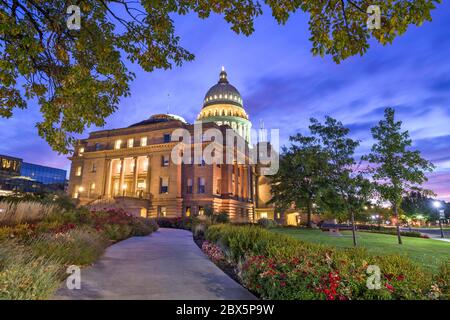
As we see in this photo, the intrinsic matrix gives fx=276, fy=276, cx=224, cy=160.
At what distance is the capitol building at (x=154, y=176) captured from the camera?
53.7 m

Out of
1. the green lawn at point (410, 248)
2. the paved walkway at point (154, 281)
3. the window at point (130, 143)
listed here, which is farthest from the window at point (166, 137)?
the paved walkway at point (154, 281)

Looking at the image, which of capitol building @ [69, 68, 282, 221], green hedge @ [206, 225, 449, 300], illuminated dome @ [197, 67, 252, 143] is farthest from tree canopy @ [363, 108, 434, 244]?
illuminated dome @ [197, 67, 252, 143]

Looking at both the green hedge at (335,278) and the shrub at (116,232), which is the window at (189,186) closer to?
the shrub at (116,232)

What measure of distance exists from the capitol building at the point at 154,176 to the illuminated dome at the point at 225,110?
79.1 ft

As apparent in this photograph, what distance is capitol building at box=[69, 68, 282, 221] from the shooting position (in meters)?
53.7

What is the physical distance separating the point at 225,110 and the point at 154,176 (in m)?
47.1

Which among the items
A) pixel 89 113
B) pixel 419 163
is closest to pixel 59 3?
pixel 89 113

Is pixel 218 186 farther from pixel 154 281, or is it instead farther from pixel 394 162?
pixel 154 281

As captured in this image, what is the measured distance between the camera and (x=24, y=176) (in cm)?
11319

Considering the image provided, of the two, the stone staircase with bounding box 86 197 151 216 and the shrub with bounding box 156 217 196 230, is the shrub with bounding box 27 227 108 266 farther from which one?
the stone staircase with bounding box 86 197 151 216

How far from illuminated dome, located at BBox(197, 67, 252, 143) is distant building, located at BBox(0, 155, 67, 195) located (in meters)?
52.1

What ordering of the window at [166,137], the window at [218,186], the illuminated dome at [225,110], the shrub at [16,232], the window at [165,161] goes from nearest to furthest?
1. the shrub at [16,232]
2. the window at [165,161]
3. the window at [218,186]
4. the window at [166,137]
5. the illuminated dome at [225,110]

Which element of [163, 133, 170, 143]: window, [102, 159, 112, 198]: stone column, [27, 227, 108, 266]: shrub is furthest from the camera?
[102, 159, 112, 198]: stone column

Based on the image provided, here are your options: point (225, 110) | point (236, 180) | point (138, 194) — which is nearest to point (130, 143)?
→ point (138, 194)
